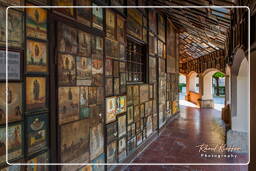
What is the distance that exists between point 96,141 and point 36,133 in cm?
134

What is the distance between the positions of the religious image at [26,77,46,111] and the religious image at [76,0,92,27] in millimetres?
1210

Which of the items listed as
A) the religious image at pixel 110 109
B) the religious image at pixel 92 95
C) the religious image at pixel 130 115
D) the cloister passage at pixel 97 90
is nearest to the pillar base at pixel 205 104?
the cloister passage at pixel 97 90

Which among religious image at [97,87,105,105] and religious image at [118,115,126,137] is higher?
religious image at [97,87,105,105]

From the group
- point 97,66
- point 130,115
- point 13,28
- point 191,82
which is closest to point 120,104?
point 130,115

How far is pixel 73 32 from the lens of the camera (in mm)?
2822

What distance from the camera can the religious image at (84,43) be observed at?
297cm

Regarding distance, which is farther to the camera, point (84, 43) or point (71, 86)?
point (84, 43)

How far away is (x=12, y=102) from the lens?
200 cm

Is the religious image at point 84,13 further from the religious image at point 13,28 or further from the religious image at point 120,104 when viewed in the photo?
the religious image at point 120,104

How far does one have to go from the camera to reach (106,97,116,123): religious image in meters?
3.74

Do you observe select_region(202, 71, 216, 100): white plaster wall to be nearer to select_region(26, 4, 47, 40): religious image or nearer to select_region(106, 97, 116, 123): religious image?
select_region(106, 97, 116, 123): religious image

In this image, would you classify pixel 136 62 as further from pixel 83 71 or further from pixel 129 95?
pixel 83 71

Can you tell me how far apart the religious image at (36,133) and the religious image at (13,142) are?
0.31ft

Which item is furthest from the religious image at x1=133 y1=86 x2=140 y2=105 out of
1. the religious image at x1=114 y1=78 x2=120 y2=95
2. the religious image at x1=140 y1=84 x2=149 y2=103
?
the religious image at x1=114 y1=78 x2=120 y2=95
